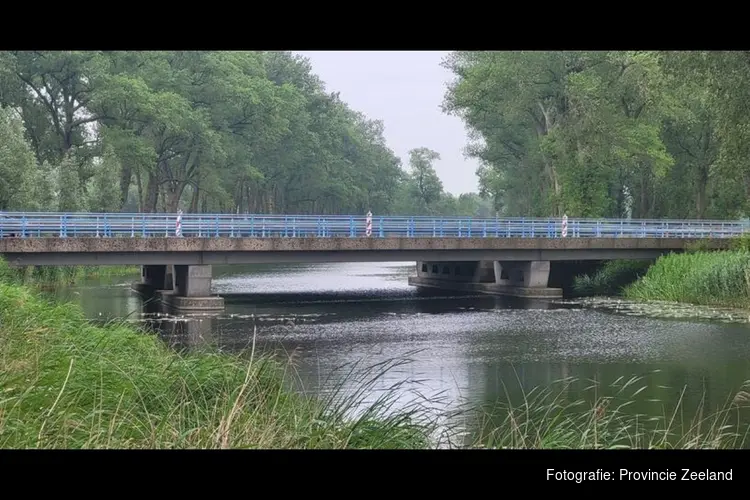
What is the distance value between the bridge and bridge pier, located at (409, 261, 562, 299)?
2.1 inches

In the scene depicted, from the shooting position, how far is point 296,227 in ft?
109

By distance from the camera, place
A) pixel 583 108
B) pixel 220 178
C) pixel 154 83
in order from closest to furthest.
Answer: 1. pixel 583 108
2. pixel 154 83
3. pixel 220 178

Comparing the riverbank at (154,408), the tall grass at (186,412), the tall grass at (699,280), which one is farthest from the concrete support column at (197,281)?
the riverbank at (154,408)

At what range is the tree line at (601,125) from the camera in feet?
152

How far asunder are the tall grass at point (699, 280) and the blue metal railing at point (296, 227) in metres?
3.36

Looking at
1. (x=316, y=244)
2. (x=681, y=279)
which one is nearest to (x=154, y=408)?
(x=316, y=244)

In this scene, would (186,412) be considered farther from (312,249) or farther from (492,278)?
(492,278)

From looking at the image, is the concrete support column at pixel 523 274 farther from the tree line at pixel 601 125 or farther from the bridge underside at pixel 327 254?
the tree line at pixel 601 125

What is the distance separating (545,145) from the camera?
160 ft

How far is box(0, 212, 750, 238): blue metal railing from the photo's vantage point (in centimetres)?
2947
